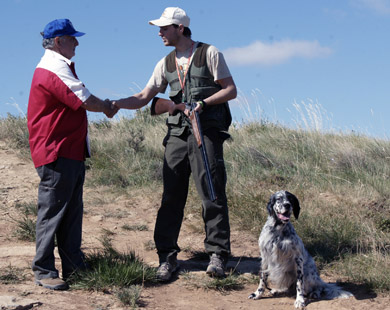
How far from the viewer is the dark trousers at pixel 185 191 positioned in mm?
5457

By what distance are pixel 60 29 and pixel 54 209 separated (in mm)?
1639

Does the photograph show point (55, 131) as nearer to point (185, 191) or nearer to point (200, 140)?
point (200, 140)

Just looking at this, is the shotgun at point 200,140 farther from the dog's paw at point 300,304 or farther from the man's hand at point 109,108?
the dog's paw at point 300,304

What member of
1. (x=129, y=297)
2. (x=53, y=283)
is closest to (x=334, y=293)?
(x=129, y=297)

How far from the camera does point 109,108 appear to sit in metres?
5.40

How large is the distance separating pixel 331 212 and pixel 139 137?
16.0 ft

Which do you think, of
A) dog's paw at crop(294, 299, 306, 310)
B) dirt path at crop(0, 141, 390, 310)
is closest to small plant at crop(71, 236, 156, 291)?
dirt path at crop(0, 141, 390, 310)

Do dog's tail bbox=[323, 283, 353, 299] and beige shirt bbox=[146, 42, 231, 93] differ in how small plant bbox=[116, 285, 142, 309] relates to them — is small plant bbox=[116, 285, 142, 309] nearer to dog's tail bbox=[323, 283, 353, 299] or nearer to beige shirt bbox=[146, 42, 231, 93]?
dog's tail bbox=[323, 283, 353, 299]

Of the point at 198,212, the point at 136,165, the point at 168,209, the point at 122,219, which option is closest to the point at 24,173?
the point at 136,165

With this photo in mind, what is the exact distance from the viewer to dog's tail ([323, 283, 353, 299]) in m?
5.11

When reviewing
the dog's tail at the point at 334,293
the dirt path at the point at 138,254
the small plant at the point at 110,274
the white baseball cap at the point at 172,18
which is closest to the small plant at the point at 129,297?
the dirt path at the point at 138,254

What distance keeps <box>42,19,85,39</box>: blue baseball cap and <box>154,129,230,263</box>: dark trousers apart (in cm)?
147

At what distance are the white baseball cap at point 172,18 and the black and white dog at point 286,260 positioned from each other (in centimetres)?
196

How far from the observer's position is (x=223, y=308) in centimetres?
488
